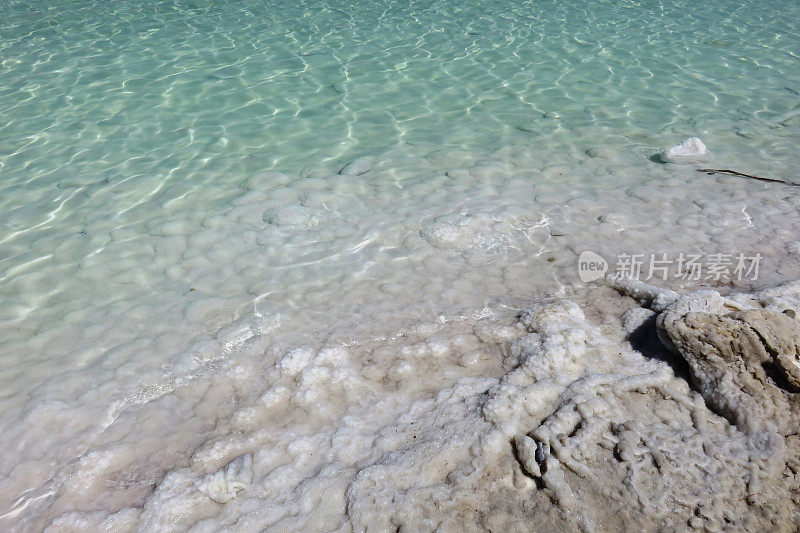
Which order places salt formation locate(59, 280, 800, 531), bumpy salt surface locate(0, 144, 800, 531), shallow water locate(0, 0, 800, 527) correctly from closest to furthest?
salt formation locate(59, 280, 800, 531) < bumpy salt surface locate(0, 144, 800, 531) < shallow water locate(0, 0, 800, 527)

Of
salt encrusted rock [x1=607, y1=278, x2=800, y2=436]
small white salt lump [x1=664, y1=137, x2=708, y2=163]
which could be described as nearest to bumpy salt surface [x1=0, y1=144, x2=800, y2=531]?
salt encrusted rock [x1=607, y1=278, x2=800, y2=436]

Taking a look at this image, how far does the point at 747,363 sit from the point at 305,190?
145 inches

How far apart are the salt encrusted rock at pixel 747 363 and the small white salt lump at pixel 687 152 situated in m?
3.10

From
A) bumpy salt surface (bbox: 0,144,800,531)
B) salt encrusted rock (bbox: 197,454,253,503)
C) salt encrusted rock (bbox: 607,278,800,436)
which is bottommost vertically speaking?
bumpy salt surface (bbox: 0,144,800,531)

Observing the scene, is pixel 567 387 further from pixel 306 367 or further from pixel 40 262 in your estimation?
pixel 40 262

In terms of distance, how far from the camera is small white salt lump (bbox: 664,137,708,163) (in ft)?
18.1

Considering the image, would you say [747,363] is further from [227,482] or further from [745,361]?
[227,482]

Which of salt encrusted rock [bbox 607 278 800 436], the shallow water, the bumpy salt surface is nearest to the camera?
the bumpy salt surface

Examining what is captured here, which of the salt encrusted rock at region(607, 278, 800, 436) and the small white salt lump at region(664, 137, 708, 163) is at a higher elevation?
the salt encrusted rock at region(607, 278, 800, 436)

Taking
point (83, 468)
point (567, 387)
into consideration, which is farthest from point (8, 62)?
point (567, 387)

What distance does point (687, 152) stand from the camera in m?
5.59

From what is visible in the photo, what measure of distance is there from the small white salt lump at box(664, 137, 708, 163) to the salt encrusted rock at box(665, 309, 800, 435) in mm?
→ 3100

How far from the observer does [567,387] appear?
9.20 ft

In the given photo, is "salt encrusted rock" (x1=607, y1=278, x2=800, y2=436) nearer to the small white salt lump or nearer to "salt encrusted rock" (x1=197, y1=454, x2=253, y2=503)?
"salt encrusted rock" (x1=197, y1=454, x2=253, y2=503)
